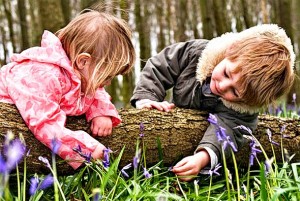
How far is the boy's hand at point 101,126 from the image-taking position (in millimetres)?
2541

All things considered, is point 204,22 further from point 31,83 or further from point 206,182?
point 31,83

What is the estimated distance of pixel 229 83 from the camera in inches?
107

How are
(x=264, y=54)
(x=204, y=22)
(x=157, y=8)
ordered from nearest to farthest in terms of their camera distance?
(x=264, y=54) → (x=204, y=22) → (x=157, y=8)

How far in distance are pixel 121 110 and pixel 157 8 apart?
34.7 ft

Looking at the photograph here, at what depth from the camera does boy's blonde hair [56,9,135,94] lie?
2455 mm

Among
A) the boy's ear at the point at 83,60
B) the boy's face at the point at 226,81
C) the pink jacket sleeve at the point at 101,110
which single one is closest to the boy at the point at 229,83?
the boy's face at the point at 226,81

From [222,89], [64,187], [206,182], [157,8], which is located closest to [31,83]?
[64,187]

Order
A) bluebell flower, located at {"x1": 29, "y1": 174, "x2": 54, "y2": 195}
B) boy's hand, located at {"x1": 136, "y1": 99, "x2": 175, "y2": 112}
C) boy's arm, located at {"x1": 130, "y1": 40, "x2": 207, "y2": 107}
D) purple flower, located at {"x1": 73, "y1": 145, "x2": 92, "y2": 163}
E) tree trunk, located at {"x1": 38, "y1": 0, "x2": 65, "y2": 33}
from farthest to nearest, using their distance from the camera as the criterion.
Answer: tree trunk, located at {"x1": 38, "y1": 0, "x2": 65, "y2": 33}, boy's arm, located at {"x1": 130, "y1": 40, "x2": 207, "y2": 107}, boy's hand, located at {"x1": 136, "y1": 99, "x2": 175, "y2": 112}, purple flower, located at {"x1": 73, "y1": 145, "x2": 92, "y2": 163}, bluebell flower, located at {"x1": 29, "y1": 174, "x2": 54, "y2": 195}

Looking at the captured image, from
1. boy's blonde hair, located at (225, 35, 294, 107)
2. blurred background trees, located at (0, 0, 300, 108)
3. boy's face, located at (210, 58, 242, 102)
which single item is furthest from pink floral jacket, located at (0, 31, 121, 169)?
blurred background trees, located at (0, 0, 300, 108)

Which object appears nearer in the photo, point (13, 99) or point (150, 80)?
point (13, 99)

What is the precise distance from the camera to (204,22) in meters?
9.01

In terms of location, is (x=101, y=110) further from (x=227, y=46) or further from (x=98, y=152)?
(x=227, y=46)

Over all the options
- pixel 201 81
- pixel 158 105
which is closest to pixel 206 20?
pixel 201 81

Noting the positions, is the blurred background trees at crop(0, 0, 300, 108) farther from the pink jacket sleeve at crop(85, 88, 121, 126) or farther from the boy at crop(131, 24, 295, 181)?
the pink jacket sleeve at crop(85, 88, 121, 126)
